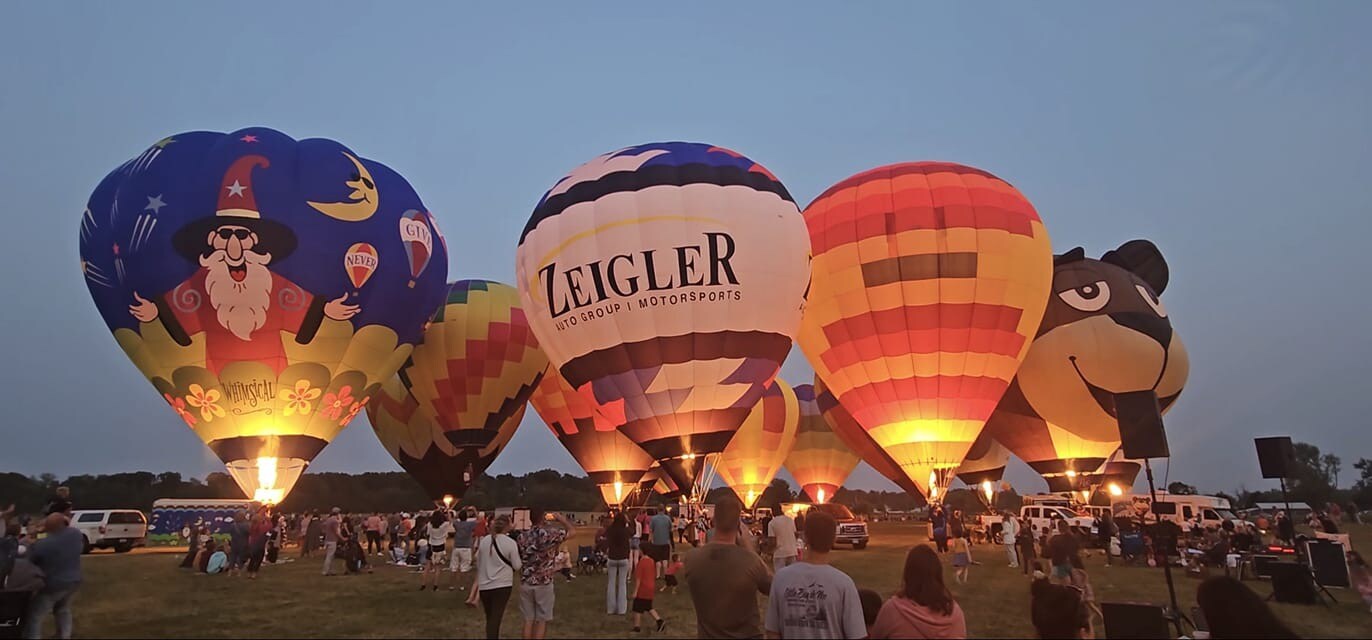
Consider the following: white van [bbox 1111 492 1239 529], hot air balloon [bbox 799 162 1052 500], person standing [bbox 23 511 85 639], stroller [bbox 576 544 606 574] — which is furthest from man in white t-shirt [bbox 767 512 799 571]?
white van [bbox 1111 492 1239 529]

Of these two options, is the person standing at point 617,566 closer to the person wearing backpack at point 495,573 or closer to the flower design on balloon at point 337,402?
the person wearing backpack at point 495,573

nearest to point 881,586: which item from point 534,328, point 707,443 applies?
point 707,443

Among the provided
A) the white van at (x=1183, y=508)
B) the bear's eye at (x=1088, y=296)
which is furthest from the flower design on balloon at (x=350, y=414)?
the white van at (x=1183, y=508)

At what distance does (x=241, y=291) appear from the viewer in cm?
1414

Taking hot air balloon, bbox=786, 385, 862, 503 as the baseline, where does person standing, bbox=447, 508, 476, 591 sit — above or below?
below

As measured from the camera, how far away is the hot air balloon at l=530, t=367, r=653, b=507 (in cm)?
2406

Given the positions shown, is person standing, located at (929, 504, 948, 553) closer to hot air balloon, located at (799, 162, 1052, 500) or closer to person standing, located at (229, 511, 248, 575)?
hot air balloon, located at (799, 162, 1052, 500)

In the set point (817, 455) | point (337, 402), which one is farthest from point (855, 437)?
point (337, 402)

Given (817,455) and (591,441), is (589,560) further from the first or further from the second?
(817,455)

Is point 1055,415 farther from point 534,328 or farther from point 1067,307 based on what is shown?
point 534,328

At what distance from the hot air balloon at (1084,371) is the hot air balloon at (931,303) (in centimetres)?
368

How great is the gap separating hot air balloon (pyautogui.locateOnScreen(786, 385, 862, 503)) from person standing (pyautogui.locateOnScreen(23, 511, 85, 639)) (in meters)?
27.5

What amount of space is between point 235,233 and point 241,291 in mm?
1087

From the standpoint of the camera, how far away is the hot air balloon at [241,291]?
558 inches
